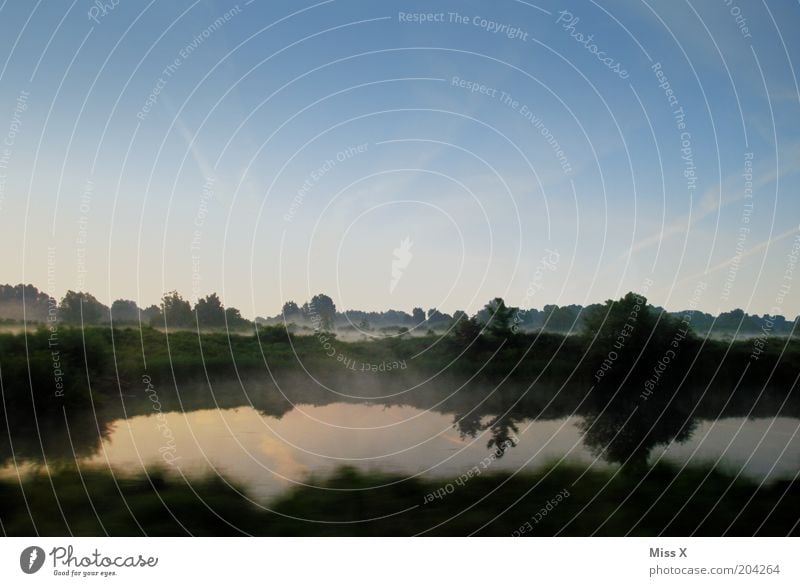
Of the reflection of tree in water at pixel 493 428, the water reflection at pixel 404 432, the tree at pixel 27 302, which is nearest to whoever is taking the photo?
the tree at pixel 27 302

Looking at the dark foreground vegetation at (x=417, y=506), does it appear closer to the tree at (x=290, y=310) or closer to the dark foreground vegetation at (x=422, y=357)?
the dark foreground vegetation at (x=422, y=357)

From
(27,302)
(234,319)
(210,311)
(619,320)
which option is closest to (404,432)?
(234,319)

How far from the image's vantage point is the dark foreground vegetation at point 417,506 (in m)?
4.26

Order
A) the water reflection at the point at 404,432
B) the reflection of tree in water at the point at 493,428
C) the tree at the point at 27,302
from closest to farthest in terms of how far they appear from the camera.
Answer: the tree at the point at 27,302 < the water reflection at the point at 404,432 < the reflection of tree in water at the point at 493,428

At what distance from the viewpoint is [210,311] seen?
4316 millimetres

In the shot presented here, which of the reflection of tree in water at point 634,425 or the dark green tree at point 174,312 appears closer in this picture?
the dark green tree at point 174,312

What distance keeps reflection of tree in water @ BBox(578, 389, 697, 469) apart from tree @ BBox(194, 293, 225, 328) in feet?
8.10

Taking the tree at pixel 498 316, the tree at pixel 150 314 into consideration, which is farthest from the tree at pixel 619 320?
the tree at pixel 150 314

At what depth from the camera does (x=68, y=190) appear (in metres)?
4.30

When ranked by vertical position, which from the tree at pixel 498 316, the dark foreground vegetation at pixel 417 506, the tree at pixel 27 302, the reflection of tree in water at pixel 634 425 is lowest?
the dark foreground vegetation at pixel 417 506

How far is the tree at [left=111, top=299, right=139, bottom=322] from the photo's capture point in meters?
4.27

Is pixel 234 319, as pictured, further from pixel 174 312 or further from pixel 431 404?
pixel 431 404

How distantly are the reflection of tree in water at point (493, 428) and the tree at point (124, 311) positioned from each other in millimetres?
2161
